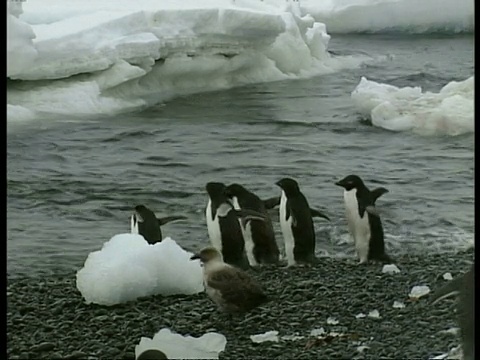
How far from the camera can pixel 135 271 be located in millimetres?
1832

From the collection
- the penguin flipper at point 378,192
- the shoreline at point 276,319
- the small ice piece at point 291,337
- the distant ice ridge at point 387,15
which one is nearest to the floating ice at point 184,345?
the shoreline at point 276,319

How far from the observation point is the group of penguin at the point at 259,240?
180 centimetres

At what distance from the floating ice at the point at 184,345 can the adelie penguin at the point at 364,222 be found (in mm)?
334

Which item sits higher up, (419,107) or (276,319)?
(419,107)

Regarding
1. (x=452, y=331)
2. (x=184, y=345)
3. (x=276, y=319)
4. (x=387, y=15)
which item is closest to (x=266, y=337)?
(x=276, y=319)

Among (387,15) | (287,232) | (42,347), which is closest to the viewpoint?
(42,347)

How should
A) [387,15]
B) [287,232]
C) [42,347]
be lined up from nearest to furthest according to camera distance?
[42,347]
[287,232]
[387,15]

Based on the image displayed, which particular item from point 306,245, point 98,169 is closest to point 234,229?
point 306,245

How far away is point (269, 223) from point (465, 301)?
429 millimetres

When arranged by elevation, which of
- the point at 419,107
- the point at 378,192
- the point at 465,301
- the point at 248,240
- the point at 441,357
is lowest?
the point at 441,357

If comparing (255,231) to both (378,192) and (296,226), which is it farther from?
(378,192)

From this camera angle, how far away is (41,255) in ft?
5.86

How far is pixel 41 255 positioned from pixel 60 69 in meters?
0.38

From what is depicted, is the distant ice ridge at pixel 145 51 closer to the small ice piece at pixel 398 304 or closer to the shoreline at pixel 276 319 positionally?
the shoreline at pixel 276 319
